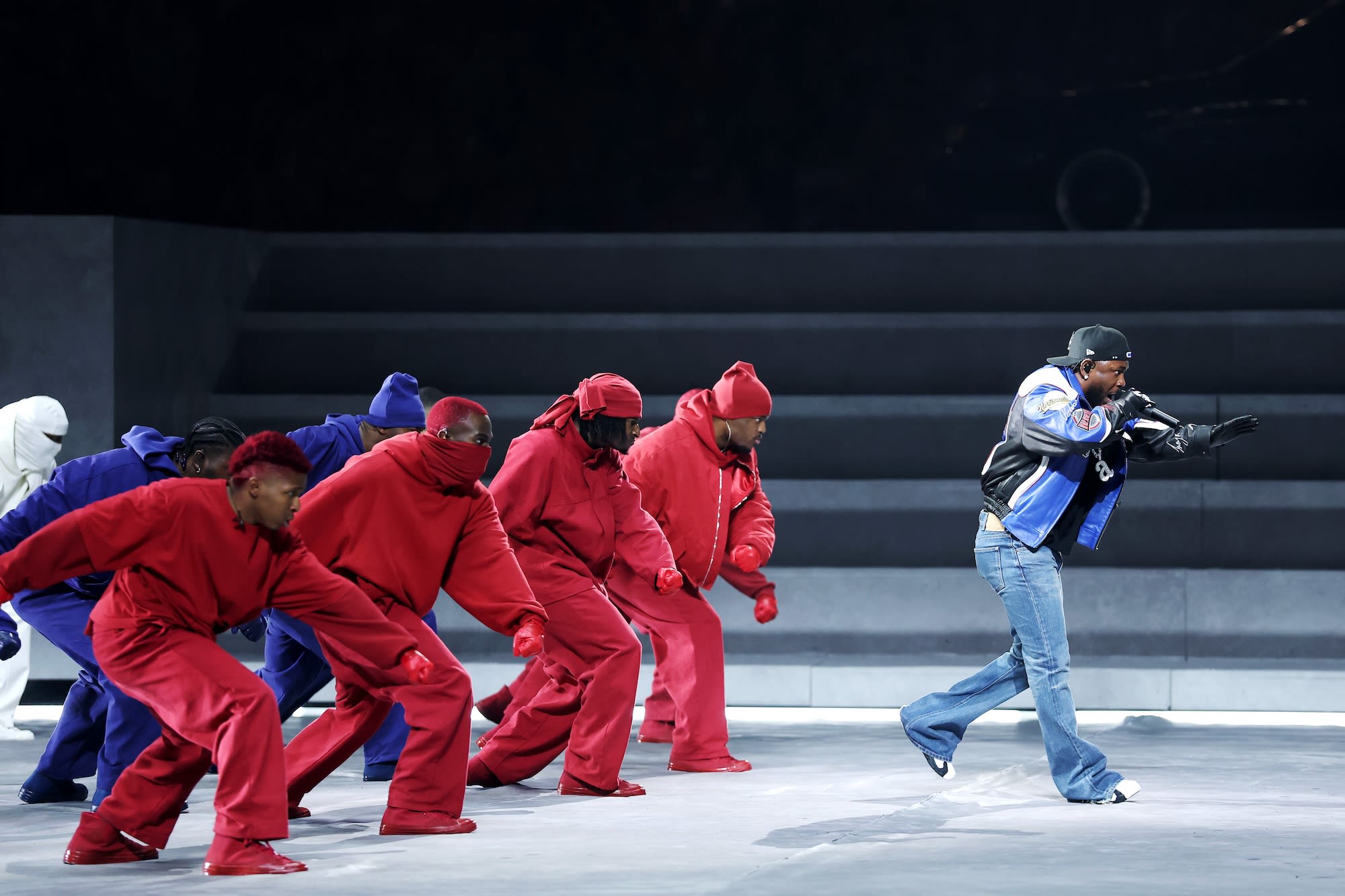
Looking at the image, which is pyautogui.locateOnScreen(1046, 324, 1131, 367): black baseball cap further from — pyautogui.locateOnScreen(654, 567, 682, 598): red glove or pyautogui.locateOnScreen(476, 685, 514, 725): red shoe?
pyautogui.locateOnScreen(476, 685, 514, 725): red shoe

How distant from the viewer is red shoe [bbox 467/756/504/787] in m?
8.95

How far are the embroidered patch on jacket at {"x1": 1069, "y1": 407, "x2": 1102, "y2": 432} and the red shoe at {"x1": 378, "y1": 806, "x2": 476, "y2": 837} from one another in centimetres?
284

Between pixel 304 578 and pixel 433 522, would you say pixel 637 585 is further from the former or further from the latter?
pixel 304 578

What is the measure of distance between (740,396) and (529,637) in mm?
2377

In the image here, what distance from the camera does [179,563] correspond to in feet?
22.9

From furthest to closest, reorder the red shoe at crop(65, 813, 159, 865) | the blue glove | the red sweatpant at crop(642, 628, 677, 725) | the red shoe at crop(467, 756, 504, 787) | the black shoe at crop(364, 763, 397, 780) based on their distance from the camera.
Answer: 1. the red sweatpant at crop(642, 628, 677, 725)
2. the black shoe at crop(364, 763, 397, 780)
3. the blue glove
4. the red shoe at crop(467, 756, 504, 787)
5. the red shoe at crop(65, 813, 159, 865)

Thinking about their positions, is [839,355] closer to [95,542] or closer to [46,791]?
[46,791]

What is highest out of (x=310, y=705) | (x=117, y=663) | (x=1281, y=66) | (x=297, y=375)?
(x=1281, y=66)

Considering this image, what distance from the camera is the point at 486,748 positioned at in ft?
29.4

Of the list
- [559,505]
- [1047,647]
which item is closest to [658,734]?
[559,505]

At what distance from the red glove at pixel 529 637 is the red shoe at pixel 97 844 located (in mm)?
1558

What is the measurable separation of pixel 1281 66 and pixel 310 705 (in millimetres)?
9684

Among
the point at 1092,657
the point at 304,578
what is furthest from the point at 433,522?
the point at 1092,657

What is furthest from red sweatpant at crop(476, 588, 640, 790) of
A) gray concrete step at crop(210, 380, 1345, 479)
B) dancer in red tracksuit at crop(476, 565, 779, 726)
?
gray concrete step at crop(210, 380, 1345, 479)
